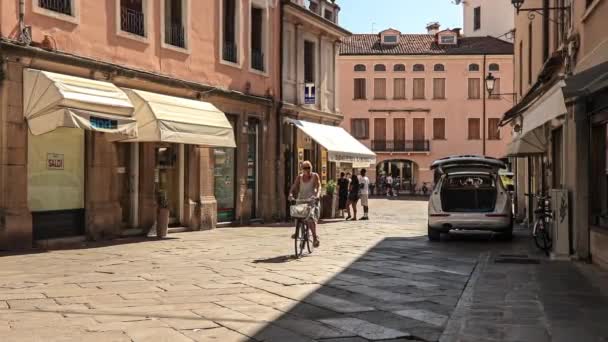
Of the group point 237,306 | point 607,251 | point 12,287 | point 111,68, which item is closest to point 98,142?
point 111,68

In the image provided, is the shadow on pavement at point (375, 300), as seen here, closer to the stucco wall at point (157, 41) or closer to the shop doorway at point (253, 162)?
the stucco wall at point (157, 41)

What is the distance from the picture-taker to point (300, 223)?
12.6 meters

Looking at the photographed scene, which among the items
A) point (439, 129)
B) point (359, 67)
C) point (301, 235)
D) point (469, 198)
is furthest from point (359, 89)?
point (301, 235)

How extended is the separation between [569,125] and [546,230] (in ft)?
7.11

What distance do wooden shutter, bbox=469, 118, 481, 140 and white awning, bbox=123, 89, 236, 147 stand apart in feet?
141

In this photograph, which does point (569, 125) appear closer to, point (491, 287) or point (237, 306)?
point (491, 287)

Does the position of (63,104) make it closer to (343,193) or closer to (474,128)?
(343,193)

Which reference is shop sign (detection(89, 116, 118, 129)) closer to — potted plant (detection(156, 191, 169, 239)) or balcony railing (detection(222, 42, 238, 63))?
potted plant (detection(156, 191, 169, 239))

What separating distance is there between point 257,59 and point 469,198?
8081mm

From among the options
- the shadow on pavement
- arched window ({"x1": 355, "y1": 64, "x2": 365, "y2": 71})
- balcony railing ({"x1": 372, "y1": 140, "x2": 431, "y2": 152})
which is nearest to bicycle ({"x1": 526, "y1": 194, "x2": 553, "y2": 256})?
the shadow on pavement

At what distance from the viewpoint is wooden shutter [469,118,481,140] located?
5828 centimetres

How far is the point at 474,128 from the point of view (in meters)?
58.4

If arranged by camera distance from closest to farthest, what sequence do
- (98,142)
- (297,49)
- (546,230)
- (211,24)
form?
1. (546,230)
2. (98,142)
3. (211,24)
4. (297,49)

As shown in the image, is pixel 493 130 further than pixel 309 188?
Yes
